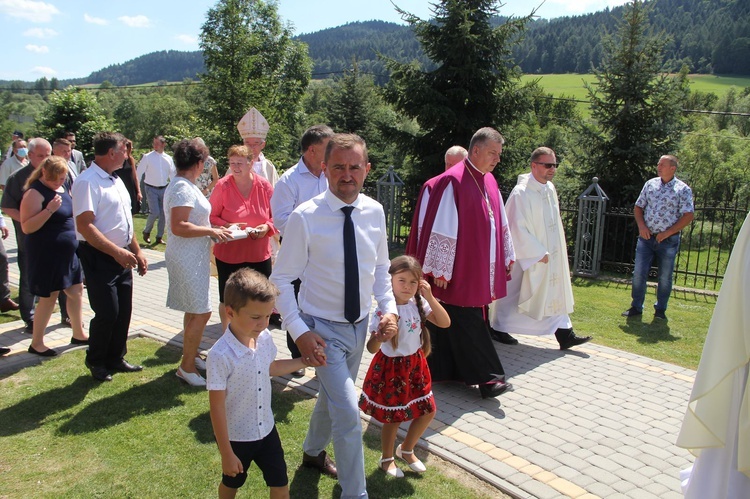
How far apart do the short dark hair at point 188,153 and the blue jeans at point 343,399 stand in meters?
2.12

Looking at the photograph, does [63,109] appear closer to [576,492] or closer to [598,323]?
[598,323]

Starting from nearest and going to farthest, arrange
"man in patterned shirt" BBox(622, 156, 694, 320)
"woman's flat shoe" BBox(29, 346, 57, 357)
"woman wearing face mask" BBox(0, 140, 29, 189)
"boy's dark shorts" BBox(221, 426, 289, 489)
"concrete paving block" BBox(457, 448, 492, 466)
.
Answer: "boy's dark shorts" BBox(221, 426, 289, 489)
"concrete paving block" BBox(457, 448, 492, 466)
"woman's flat shoe" BBox(29, 346, 57, 357)
"man in patterned shirt" BBox(622, 156, 694, 320)
"woman wearing face mask" BBox(0, 140, 29, 189)

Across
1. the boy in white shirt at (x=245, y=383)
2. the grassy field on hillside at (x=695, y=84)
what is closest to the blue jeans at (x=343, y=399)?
the boy in white shirt at (x=245, y=383)

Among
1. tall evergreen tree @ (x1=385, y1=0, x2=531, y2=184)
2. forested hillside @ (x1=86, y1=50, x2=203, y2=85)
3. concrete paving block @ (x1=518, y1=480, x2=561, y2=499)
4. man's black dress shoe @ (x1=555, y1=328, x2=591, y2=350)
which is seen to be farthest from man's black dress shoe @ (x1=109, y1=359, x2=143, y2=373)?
forested hillside @ (x1=86, y1=50, x2=203, y2=85)

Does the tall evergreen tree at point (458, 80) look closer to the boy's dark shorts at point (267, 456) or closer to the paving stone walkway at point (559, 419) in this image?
the paving stone walkway at point (559, 419)

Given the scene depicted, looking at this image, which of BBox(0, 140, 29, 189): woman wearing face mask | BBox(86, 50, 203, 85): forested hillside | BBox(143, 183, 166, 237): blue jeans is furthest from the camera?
BBox(86, 50, 203, 85): forested hillside

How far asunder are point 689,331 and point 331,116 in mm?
26789

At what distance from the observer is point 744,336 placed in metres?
2.90

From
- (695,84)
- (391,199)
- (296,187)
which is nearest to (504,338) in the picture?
(296,187)

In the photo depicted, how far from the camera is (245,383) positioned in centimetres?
302

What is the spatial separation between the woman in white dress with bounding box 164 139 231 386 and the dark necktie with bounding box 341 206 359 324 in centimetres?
199

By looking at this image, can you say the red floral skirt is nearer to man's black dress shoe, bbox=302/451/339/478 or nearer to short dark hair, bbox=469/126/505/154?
man's black dress shoe, bbox=302/451/339/478

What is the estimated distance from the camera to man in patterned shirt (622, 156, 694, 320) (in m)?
7.80

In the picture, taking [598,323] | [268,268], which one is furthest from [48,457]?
[598,323]
